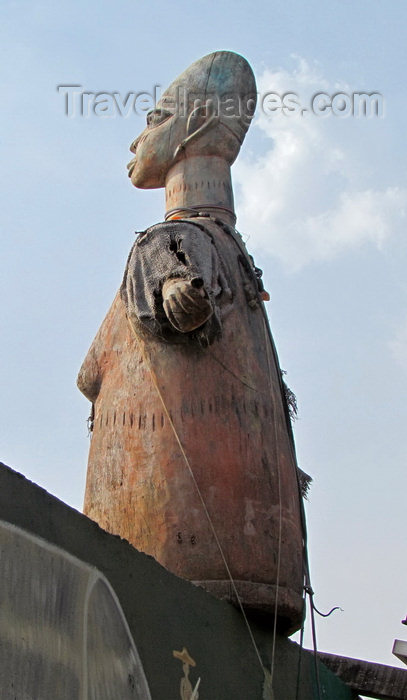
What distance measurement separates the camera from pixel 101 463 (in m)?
4.74

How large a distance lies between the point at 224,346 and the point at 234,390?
0.74ft

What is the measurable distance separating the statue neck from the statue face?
3.0 inches

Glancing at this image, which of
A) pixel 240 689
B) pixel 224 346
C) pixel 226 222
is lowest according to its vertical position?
pixel 240 689

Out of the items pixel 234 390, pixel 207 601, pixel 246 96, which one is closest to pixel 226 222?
pixel 246 96

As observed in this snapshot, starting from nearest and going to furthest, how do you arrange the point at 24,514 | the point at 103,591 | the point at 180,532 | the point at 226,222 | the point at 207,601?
the point at 24,514 < the point at 103,591 < the point at 207,601 < the point at 180,532 < the point at 226,222

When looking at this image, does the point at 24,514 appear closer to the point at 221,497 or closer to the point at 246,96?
the point at 221,497

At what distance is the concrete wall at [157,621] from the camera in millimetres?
2881

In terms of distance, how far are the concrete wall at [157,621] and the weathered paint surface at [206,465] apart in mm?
197

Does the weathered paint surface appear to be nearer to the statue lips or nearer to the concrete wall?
the concrete wall

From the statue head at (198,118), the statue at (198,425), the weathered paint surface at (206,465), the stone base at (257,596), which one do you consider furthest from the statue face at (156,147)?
the stone base at (257,596)

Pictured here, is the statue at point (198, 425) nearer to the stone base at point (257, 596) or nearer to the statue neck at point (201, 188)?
the stone base at point (257, 596)

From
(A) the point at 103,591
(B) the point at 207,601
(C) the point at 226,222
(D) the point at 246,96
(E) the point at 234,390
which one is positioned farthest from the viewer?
(D) the point at 246,96

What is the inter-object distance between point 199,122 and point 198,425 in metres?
2.17

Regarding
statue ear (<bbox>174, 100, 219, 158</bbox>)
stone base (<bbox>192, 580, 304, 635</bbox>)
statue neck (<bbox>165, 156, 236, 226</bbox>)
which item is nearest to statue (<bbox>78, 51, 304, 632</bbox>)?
stone base (<bbox>192, 580, 304, 635</bbox>)
